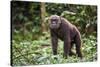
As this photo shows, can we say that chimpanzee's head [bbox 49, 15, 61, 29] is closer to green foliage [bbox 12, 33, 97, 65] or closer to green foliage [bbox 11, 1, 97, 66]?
green foliage [bbox 11, 1, 97, 66]

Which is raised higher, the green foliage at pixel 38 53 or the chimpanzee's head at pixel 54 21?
the chimpanzee's head at pixel 54 21

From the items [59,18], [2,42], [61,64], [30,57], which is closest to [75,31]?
[59,18]

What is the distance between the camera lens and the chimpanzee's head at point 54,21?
107 inches

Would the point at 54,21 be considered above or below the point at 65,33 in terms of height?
above

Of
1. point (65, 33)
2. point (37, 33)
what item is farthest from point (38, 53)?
point (65, 33)

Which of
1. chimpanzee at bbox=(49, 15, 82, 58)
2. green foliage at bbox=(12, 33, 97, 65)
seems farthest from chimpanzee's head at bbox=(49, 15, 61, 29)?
green foliage at bbox=(12, 33, 97, 65)

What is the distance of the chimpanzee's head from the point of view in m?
2.73

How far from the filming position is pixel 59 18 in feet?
9.06

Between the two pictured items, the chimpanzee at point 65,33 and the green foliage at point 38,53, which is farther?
the chimpanzee at point 65,33

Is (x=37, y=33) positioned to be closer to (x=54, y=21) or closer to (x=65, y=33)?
(x=54, y=21)

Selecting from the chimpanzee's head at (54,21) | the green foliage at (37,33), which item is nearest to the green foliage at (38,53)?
the green foliage at (37,33)

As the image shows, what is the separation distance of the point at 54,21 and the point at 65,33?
211mm

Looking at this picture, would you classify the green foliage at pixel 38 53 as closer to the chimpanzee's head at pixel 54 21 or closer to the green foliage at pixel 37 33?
the green foliage at pixel 37 33

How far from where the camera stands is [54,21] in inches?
108
